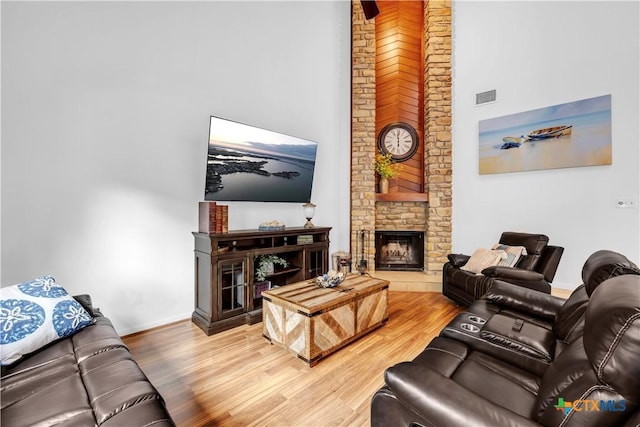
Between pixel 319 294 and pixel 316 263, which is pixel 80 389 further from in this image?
pixel 316 263

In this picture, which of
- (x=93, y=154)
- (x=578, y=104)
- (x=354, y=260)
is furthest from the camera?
(x=354, y=260)

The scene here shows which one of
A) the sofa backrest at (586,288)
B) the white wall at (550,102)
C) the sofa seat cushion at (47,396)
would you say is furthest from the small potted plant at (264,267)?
the white wall at (550,102)

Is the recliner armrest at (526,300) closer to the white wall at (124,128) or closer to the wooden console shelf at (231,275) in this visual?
the wooden console shelf at (231,275)

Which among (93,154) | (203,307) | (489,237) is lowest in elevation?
(203,307)

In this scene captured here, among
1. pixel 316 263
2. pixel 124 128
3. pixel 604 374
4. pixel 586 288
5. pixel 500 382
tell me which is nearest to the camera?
pixel 604 374

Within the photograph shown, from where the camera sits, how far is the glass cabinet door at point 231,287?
275 centimetres

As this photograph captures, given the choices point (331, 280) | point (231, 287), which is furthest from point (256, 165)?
point (331, 280)

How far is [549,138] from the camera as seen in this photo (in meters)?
3.73

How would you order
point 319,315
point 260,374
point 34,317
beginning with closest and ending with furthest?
1. point 34,317
2. point 260,374
3. point 319,315

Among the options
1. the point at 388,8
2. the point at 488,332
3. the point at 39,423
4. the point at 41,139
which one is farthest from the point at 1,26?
the point at 388,8

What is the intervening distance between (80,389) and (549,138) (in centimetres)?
508

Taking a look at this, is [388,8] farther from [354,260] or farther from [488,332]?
[488,332]

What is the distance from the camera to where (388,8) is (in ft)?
15.9

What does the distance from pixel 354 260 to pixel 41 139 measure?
12.4ft
